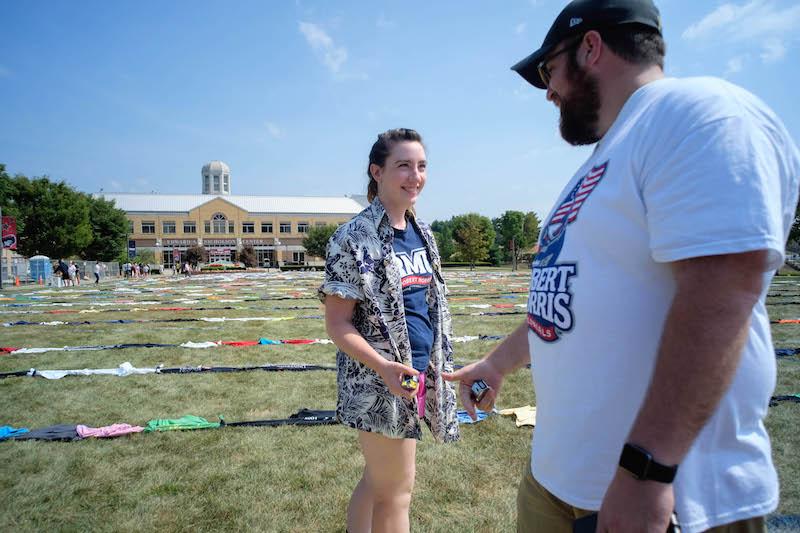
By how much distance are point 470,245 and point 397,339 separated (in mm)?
77573

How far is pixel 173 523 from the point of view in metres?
3.52

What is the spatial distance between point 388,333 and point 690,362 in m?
1.54

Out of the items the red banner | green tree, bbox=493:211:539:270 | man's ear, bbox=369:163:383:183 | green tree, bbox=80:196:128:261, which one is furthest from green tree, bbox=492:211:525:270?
man's ear, bbox=369:163:383:183

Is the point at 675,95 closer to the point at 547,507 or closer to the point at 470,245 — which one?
the point at 547,507

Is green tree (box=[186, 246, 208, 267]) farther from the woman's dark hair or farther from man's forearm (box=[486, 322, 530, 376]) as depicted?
man's forearm (box=[486, 322, 530, 376])

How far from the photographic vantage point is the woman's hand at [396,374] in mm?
2256

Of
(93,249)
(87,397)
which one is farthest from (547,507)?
(93,249)

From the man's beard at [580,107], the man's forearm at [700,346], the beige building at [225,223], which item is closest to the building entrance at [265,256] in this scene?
the beige building at [225,223]

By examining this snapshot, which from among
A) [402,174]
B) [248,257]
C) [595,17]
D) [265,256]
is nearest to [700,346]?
[595,17]

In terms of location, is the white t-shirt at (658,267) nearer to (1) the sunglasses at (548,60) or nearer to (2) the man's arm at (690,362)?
(2) the man's arm at (690,362)

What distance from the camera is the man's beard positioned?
1.62 meters

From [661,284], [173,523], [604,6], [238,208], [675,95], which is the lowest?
[173,523]

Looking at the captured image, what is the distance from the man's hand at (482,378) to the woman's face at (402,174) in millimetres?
969

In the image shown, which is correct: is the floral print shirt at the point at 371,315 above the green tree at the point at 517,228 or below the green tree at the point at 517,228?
below
